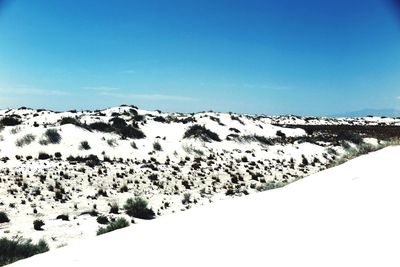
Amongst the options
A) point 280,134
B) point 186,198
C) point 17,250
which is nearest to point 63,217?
point 17,250

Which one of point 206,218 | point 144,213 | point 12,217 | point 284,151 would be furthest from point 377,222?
point 284,151

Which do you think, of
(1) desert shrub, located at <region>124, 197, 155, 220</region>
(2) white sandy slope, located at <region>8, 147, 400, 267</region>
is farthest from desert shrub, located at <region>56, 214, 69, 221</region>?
(2) white sandy slope, located at <region>8, 147, 400, 267</region>

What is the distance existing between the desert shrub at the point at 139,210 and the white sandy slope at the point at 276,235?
266 inches

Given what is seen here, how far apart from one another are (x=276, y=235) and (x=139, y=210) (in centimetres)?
987

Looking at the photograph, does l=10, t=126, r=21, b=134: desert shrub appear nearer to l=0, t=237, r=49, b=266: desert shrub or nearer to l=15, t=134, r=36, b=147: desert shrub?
l=15, t=134, r=36, b=147: desert shrub

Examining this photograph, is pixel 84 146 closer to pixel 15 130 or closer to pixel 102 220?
pixel 15 130

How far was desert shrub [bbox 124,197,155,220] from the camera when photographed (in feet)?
48.0

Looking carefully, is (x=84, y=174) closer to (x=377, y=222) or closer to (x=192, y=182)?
(x=192, y=182)

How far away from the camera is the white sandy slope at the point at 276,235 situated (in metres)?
4.70

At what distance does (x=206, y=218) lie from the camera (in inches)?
289

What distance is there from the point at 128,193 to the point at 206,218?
11.7 metres

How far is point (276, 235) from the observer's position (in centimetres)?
554

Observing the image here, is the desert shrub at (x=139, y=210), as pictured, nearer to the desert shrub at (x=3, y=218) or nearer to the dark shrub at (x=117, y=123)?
the desert shrub at (x=3, y=218)

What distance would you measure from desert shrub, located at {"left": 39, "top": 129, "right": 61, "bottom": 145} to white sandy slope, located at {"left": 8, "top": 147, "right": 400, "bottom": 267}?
80.2ft
